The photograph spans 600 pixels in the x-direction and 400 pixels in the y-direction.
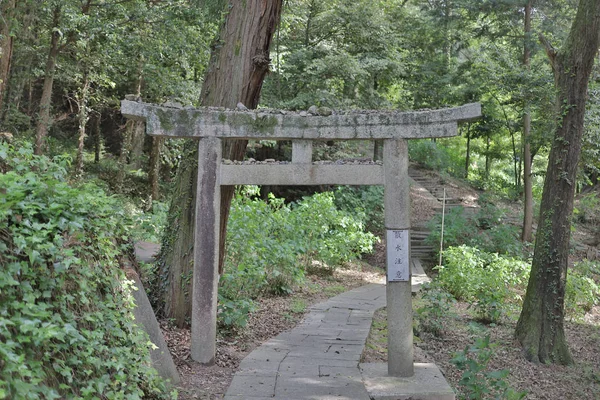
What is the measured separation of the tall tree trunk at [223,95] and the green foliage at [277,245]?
632 millimetres

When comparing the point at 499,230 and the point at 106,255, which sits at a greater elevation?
the point at 106,255

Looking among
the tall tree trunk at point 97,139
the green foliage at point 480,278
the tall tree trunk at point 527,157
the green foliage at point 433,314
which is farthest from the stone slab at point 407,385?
the tall tree trunk at point 97,139

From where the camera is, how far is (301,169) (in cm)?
577

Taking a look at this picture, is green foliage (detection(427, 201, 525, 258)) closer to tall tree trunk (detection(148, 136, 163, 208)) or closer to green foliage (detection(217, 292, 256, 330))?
tall tree trunk (detection(148, 136, 163, 208))

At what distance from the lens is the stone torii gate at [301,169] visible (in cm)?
565

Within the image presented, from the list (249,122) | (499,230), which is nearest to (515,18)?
(499,230)

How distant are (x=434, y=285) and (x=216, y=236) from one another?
4.48 metres

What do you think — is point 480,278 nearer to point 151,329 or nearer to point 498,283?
point 498,283

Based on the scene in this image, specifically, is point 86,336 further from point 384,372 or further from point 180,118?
point 384,372

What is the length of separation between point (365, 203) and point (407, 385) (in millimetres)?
12274

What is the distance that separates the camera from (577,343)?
9047 mm

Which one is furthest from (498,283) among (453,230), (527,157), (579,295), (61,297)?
(61,297)

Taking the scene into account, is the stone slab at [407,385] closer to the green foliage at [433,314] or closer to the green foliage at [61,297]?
the green foliage at [61,297]

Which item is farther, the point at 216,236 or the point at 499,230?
the point at 499,230
